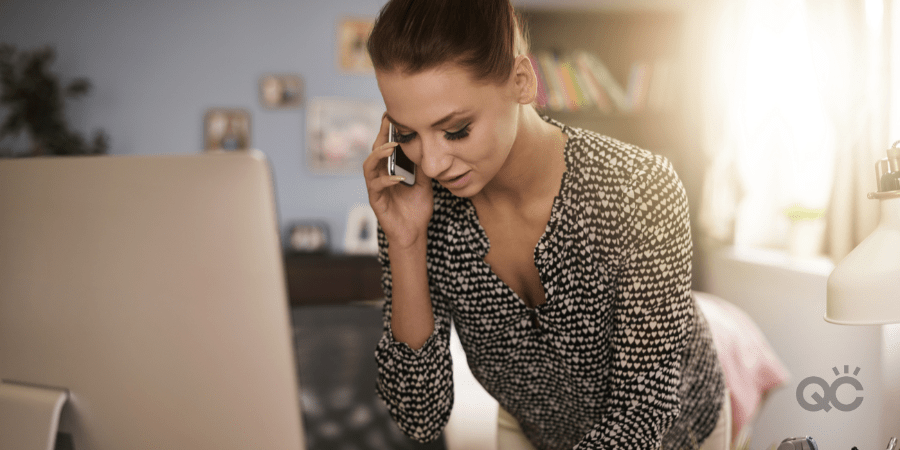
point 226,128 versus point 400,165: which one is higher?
point 226,128

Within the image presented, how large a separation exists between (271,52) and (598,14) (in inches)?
74.1

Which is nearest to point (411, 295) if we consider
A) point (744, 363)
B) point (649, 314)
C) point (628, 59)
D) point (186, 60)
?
point (649, 314)

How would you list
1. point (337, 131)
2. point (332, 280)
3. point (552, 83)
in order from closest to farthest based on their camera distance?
point (552, 83), point (332, 280), point (337, 131)

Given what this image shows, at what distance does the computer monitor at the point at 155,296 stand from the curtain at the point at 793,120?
1302 mm

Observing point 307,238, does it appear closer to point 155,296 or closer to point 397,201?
point 397,201

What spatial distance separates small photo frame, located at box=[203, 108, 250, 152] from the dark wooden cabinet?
82cm

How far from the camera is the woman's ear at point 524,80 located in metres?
0.71

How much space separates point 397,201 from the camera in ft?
2.58

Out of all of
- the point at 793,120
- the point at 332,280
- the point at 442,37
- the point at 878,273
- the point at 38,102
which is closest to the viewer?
Result: the point at 878,273

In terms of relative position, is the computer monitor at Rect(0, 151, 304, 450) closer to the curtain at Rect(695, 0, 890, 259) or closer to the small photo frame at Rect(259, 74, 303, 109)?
the curtain at Rect(695, 0, 890, 259)

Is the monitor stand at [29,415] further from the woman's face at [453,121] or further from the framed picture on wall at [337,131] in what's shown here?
the framed picture on wall at [337,131]

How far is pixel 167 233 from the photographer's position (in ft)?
1.48

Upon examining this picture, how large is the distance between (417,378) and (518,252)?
0.24 meters

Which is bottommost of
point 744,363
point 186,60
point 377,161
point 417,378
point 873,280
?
point 744,363
